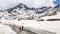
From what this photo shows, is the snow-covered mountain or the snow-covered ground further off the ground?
the snow-covered mountain

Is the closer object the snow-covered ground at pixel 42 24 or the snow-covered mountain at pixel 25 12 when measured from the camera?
the snow-covered ground at pixel 42 24

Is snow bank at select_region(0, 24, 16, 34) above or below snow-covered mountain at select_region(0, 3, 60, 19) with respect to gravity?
below

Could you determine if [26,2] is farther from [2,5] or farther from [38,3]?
[2,5]

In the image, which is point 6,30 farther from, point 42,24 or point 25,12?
point 42,24

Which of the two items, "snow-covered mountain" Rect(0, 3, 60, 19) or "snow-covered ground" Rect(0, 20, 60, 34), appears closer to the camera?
"snow-covered ground" Rect(0, 20, 60, 34)

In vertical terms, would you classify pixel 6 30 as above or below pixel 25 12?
below

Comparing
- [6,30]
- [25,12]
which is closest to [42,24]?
[25,12]

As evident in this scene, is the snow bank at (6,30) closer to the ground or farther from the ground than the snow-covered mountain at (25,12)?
closer to the ground

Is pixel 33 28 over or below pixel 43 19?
below

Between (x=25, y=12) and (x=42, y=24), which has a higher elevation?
(x=25, y=12)

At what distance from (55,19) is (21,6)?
0.59 meters

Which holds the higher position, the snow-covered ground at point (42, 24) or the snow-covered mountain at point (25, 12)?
the snow-covered mountain at point (25, 12)

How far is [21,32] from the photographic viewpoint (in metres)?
2.09

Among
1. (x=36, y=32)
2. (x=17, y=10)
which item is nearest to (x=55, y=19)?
(x=36, y=32)
